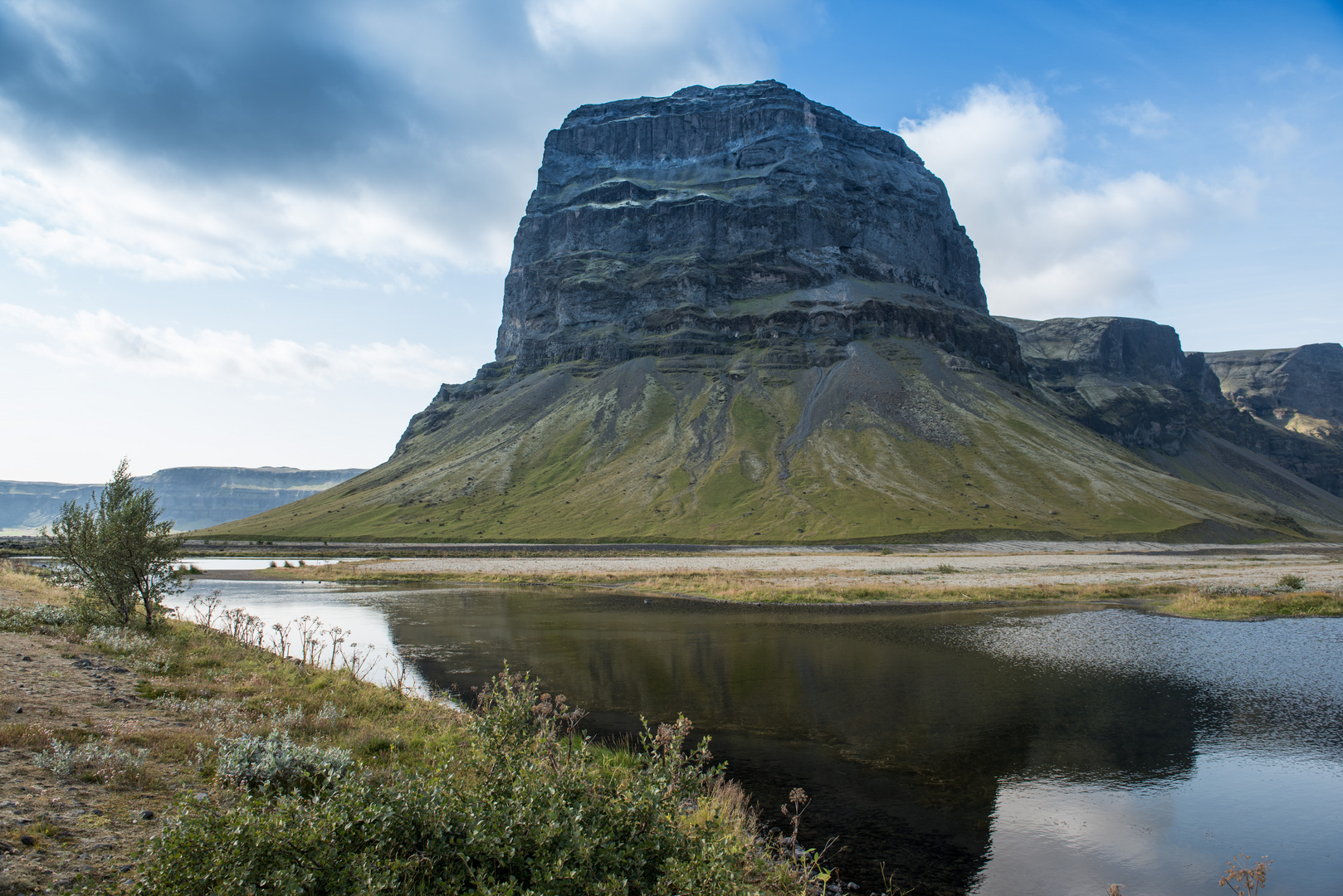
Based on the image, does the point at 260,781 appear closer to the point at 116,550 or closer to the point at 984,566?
the point at 116,550

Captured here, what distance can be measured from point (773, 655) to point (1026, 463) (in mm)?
143733

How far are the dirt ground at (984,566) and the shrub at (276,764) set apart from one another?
177 ft

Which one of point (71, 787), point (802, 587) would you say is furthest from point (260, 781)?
point (802, 587)

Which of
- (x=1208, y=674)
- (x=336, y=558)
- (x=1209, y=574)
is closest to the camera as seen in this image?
(x=1208, y=674)

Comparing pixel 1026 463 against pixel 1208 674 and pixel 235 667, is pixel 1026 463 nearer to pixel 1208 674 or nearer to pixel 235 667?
pixel 1208 674

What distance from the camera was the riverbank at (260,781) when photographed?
8.21 meters

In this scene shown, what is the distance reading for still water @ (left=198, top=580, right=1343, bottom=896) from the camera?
14773mm

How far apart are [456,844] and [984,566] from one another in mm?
86323

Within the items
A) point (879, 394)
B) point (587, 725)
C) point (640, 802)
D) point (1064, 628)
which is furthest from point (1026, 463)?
point (640, 802)

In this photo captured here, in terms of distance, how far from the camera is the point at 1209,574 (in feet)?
247

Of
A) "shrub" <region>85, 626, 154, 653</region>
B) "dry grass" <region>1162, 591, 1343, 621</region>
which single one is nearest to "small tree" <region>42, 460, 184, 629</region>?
"shrub" <region>85, 626, 154, 653</region>

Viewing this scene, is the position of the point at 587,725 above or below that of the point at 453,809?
below

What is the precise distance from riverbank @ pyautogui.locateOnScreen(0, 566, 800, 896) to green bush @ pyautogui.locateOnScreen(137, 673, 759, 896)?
3 centimetres

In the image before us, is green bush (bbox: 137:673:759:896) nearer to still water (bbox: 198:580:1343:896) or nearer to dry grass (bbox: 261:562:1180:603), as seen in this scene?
still water (bbox: 198:580:1343:896)
